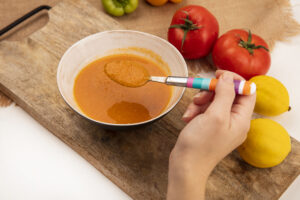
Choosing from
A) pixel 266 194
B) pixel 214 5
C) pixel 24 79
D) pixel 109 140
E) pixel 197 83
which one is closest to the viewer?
pixel 197 83

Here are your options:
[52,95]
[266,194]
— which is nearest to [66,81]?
[52,95]

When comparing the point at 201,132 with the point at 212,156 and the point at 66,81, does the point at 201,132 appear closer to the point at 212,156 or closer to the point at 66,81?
the point at 212,156

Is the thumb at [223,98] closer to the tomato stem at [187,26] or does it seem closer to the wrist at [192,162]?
the wrist at [192,162]

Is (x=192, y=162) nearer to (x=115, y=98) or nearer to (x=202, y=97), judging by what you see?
(x=202, y=97)

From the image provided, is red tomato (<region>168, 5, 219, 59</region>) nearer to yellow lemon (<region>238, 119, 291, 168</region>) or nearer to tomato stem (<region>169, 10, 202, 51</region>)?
tomato stem (<region>169, 10, 202, 51</region>)

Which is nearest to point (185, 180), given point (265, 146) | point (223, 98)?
point (223, 98)

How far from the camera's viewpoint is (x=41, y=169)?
130 cm

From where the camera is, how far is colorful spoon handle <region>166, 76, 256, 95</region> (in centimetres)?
104

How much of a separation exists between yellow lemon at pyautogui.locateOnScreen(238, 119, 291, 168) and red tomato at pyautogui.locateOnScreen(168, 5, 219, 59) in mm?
539

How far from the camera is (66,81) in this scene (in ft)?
4.17

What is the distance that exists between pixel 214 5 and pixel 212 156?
1.24 metres

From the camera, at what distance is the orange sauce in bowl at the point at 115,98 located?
49.3 inches

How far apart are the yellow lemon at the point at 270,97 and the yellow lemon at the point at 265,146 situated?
0.14m

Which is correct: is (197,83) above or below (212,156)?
above
